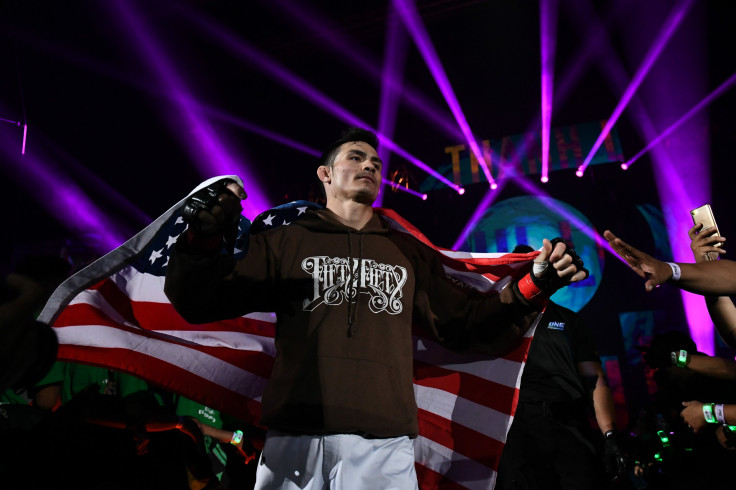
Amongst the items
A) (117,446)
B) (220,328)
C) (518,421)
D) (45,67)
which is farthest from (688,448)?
(45,67)

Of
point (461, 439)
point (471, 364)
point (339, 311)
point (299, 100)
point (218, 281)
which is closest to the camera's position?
point (218, 281)

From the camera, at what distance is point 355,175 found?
108 inches

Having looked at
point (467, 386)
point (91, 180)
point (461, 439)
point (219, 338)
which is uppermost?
point (91, 180)

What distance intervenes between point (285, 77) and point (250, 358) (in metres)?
9.96

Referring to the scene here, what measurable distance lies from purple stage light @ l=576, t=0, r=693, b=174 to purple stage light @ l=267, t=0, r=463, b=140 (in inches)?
127

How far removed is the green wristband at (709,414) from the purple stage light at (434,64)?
29.2 ft

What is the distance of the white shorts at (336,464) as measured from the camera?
196cm

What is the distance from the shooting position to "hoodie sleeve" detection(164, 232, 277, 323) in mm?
2010

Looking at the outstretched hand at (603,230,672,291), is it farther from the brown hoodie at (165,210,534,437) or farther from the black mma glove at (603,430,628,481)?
the black mma glove at (603,430,628,481)

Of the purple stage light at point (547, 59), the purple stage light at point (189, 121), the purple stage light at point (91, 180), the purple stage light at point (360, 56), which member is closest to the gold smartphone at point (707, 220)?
the purple stage light at point (547, 59)

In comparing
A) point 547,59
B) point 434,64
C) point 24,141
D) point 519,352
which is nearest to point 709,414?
point 519,352

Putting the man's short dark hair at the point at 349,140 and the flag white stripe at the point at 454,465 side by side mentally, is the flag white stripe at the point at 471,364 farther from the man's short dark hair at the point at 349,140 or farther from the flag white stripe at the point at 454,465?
the man's short dark hair at the point at 349,140

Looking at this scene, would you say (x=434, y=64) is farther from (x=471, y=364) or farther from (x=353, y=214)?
(x=471, y=364)

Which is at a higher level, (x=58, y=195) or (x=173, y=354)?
(x=58, y=195)
